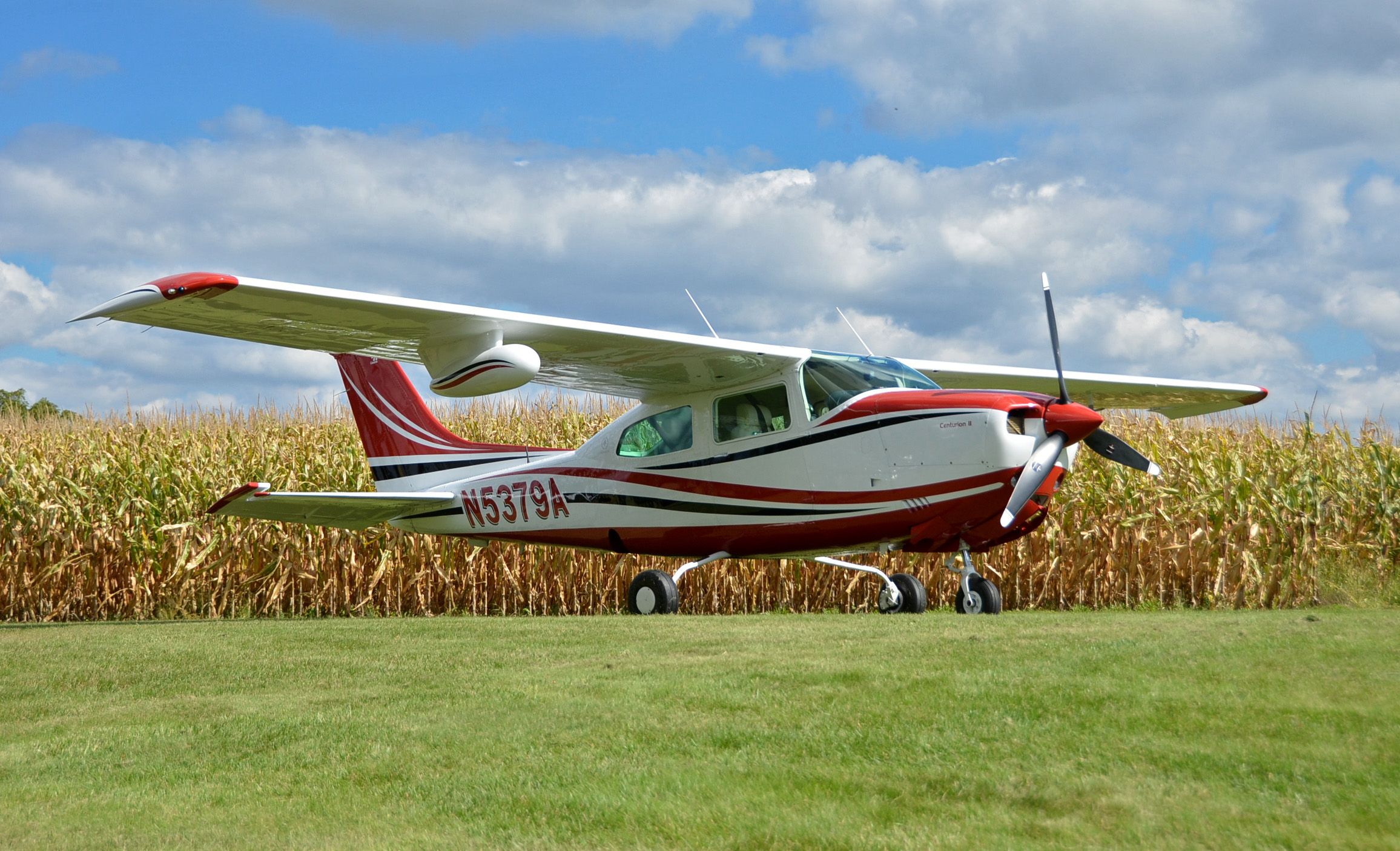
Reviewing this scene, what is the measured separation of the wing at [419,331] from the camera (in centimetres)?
898

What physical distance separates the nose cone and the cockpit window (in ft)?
4.01

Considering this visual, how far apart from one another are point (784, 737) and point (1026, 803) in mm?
1135

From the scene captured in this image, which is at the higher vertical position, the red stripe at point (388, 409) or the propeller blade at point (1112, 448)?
the red stripe at point (388, 409)

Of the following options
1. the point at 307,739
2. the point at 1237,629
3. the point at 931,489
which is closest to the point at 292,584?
the point at 931,489

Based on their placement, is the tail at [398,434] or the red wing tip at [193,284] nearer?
the red wing tip at [193,284]

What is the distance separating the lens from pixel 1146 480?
46.6 feet

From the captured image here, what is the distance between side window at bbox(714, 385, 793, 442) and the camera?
1126 centimetres

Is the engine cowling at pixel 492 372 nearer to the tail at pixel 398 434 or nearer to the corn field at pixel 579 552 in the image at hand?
the tail at pixel 398 434

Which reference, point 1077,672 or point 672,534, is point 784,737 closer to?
point 1077,672

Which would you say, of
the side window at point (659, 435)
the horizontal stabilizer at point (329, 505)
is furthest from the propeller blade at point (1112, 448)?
the horizontal stabilizer at point (329, 505)

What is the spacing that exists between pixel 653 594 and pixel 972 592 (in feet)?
10.2

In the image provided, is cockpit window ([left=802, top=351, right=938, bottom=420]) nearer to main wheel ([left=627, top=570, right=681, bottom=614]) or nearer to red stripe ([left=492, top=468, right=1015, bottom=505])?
red stripe ([left=492, top=468, right=1015, bottom=505])

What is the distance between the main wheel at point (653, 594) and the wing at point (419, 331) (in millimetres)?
1914

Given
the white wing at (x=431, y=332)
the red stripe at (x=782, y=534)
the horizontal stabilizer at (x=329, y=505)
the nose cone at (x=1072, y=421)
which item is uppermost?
the white wing at (x=431, y=332)
